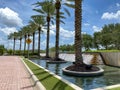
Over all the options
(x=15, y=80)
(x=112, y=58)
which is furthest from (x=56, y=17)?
(x=15, y=80)

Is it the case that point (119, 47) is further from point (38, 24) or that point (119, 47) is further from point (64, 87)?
point (64, 87)

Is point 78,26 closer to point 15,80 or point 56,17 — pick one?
point 15,80

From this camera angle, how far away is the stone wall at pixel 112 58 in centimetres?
Answer: 2558

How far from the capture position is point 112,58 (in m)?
27.0

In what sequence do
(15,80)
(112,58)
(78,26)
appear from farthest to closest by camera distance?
(112,58), (78,26), (15,80)

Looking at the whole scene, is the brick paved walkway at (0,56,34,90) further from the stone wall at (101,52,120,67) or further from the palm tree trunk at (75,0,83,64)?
the stone wall at (101,52,120,67)

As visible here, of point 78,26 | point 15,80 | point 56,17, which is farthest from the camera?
point 56,17

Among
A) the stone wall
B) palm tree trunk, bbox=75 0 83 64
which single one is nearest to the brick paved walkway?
palm tree trunk, bbox=75 0 83 64

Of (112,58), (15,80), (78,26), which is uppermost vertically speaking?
(78,26)

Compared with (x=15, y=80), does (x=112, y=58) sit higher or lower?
higher

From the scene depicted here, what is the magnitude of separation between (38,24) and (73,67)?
154ft

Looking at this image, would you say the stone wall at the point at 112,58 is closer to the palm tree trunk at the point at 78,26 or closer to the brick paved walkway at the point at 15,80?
the palm tree trunk at the point at 78,26

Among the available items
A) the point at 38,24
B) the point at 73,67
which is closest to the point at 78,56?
the point at 73,67

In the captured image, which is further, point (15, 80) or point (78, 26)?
point (78, 26)
